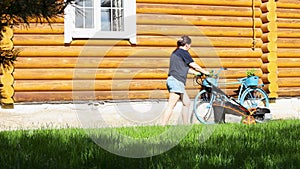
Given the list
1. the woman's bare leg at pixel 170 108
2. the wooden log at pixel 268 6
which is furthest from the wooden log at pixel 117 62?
the woman's bare leg at pixel 170 108

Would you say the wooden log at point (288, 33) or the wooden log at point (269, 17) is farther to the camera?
the wooden log at point (288, 33)

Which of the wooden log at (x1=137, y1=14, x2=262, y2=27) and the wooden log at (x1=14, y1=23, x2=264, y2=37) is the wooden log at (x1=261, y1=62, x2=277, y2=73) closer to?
the wooden log at (x1=14, y1=23, x2=264, y2=37)

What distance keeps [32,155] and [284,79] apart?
8.76 metres

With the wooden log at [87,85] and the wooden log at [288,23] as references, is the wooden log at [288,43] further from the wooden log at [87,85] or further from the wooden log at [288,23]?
the wooden log at [87,85]

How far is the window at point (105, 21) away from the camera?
10977 mm

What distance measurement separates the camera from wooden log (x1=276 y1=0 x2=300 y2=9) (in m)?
12.7

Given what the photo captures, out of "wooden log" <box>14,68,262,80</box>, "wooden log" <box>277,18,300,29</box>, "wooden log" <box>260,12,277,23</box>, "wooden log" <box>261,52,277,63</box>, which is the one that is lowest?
"wooden log" <box>14,68,262,80</box>

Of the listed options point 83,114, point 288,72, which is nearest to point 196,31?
point 288,72

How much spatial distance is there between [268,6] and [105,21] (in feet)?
13.1

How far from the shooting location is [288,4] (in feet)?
42.3

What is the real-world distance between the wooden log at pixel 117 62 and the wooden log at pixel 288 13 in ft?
4.16

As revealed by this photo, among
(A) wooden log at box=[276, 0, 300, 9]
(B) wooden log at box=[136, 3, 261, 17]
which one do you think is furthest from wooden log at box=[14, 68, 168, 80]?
(A) wooden log at box=[276, 0, 300, 9]

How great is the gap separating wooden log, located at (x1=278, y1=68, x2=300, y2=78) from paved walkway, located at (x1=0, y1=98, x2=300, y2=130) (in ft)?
5.89

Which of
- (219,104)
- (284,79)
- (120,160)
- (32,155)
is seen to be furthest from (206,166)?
(284,79)
